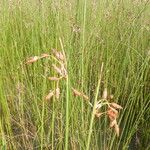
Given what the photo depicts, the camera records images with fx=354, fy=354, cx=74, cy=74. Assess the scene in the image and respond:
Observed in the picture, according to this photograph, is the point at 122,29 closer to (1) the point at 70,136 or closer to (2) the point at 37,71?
(2) the point at 37,71

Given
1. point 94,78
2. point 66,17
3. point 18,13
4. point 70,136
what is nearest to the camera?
point 70,136

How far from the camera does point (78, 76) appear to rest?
1.59 m

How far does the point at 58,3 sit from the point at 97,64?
0.54 meters

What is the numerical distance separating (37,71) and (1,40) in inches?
16.0

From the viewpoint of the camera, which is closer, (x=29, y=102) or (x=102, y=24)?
(x=29, y=102)

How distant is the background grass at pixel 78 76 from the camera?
1526mm

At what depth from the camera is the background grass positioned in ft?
5.01

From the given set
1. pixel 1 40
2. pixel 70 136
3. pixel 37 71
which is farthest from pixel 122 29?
pixel 70 136

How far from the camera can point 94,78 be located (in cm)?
186

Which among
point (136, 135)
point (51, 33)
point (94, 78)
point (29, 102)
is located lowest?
point (136, 135)

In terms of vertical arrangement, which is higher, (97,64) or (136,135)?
(97,64)

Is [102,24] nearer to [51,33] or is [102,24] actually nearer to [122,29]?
[122,29]

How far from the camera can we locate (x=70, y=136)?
59.1 inches

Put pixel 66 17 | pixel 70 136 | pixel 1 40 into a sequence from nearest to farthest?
pixel 70 136
pixel 66 17
pixel 1 40
